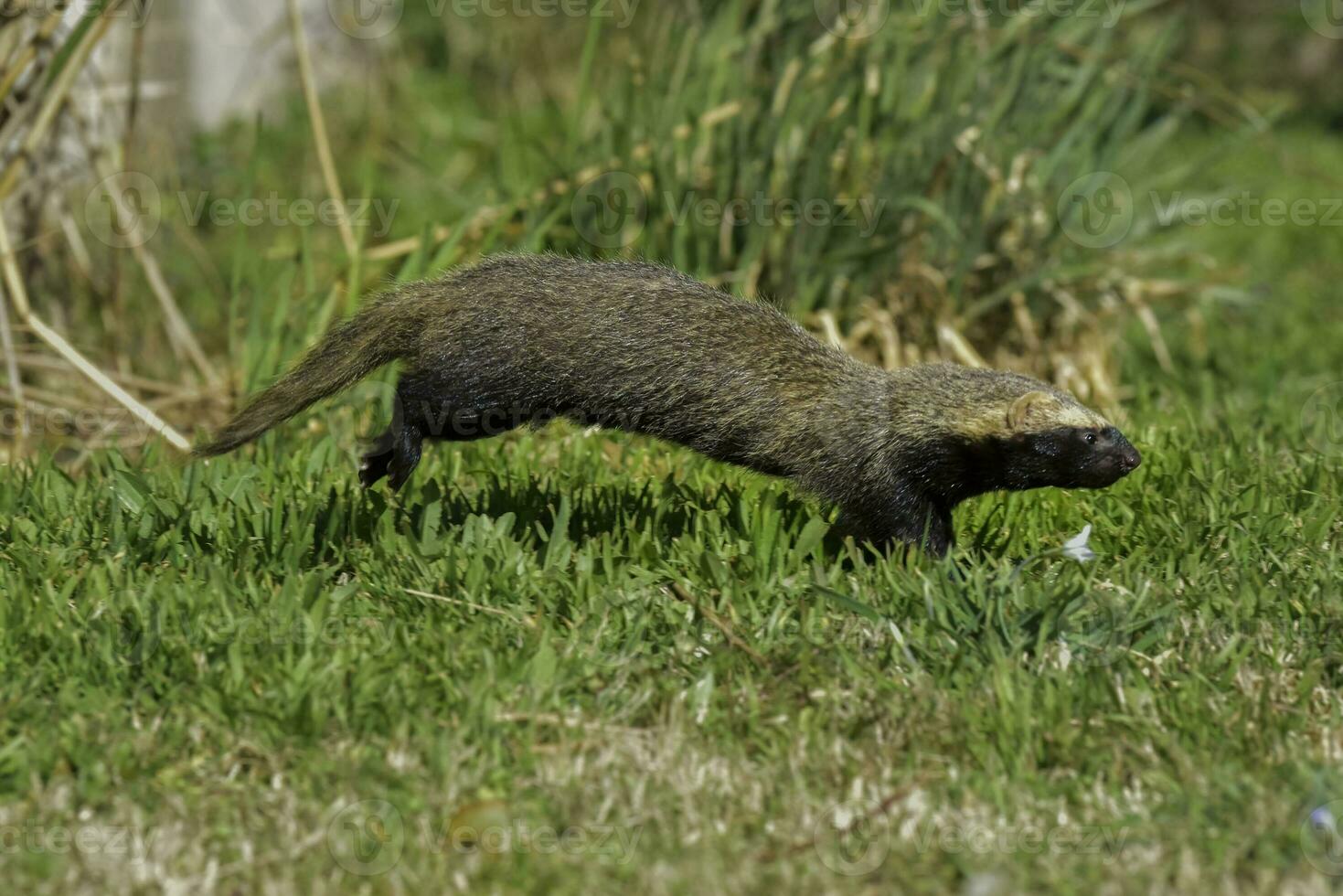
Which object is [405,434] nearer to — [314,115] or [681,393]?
[681,393]

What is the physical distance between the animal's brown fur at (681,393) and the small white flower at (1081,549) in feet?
0.47

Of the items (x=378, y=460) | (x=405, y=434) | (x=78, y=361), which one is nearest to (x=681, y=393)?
(x=405, y=434)

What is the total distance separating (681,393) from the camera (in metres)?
4.00

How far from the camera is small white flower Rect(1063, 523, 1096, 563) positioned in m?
3.80

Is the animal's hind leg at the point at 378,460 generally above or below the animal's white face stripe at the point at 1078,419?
below

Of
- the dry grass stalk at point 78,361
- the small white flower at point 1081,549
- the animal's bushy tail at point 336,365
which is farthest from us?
the dry grass stalk at point 78,361

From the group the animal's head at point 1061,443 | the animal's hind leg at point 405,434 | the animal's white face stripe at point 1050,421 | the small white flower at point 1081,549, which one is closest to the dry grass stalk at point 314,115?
the animal's hind leg at point 405,434

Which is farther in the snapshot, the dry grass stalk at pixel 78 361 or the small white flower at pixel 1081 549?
the dry grass stalk at pixel 78 361

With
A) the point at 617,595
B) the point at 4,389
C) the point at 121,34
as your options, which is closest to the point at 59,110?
the point at 4,389

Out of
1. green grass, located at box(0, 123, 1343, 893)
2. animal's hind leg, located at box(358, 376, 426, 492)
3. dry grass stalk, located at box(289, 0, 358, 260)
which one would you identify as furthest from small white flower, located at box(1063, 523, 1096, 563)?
dry grass stalk, located at box(289, 0, 358, 260)

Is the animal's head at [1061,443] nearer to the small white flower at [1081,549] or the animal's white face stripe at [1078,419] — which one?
the animal's white face stripe at [1078,419]

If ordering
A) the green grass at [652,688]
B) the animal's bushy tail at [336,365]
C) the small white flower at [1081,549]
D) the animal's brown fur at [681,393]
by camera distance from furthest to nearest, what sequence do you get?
the animal's bushy tail at [336,365]
the animal's brown fur at [681,393]
the small white flower at [1081,549]
the green grass at [652,688]

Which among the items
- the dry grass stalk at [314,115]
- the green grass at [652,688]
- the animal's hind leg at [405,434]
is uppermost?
the dry grass stalk at [314,115]

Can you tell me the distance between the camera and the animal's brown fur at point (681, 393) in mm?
3904
